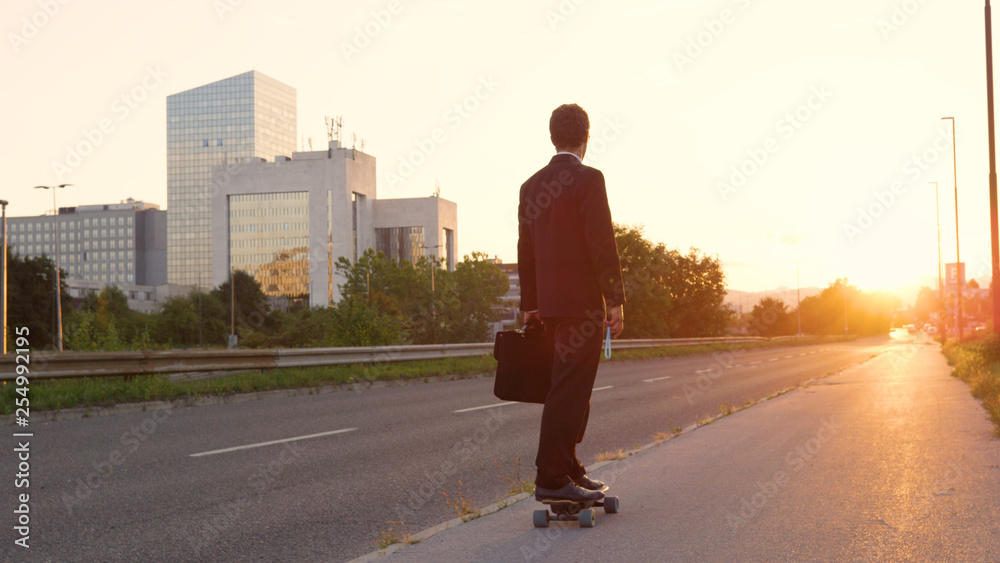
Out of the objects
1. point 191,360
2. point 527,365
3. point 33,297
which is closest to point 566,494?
point 527,365

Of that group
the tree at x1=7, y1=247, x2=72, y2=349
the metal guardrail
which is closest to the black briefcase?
the metal guardrail

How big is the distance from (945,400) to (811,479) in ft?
23.7

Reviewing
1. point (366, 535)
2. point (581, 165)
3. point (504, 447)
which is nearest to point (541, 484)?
point (366, 535)

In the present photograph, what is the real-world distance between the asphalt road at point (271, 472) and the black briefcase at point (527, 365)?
1.21 meters

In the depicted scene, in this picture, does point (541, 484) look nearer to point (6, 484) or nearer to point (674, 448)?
point (674, 448)

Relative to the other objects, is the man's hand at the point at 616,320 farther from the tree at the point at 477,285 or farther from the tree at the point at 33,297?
the tree at the point at 477,285

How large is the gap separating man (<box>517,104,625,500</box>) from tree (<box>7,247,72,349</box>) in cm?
6527

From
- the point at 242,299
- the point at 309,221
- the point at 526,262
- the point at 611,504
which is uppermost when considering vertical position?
the point at 309,221

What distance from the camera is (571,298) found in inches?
165

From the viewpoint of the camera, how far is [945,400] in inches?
454

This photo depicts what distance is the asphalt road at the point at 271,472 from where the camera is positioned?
4.76 metres

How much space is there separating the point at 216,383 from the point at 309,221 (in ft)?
494

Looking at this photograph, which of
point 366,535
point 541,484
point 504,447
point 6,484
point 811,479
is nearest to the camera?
point 541,484

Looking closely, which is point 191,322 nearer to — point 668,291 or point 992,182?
point 668,291
